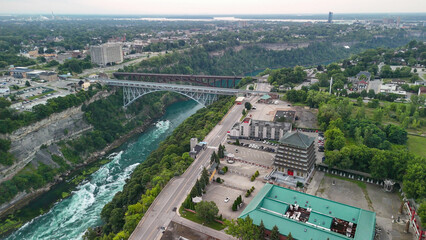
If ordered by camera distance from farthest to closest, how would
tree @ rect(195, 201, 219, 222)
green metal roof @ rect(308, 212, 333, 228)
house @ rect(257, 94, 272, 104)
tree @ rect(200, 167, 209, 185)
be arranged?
1. house @ rect(257, 94, 272, 104)
2. tree @ rect(200, 167, 209, 185)
3. tree @ rect(195, 201, 219, 222)
4. green metal roof @ rect(308, 212, 333, 228)

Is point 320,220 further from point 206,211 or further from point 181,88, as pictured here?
point 181,88

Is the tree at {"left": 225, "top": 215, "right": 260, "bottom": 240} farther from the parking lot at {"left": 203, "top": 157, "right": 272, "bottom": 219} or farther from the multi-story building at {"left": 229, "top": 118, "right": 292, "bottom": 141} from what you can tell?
the multi-story building at {"left": 229, "top": 118, "right": 292, "bottom": 141}

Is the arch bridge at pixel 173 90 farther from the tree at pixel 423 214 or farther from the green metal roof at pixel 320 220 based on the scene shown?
the tree at pixel 423 214

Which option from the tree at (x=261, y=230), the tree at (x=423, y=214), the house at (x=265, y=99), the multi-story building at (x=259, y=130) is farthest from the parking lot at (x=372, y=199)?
the house at (x=265, y=99)

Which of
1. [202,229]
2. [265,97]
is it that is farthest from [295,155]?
[265,97]

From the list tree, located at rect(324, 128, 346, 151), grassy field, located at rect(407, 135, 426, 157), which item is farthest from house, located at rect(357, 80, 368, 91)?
tree, located at rect(324, 128, 346, 151)

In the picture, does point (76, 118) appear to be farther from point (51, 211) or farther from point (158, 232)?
point (158, 232)

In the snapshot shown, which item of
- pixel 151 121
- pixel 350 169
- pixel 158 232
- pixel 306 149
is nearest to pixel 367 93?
pixel 350 169
